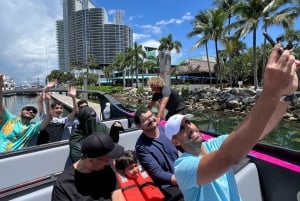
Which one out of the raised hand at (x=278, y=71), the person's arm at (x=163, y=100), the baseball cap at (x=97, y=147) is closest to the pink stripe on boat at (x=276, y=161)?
the baseball cap at (x=97, y=147)

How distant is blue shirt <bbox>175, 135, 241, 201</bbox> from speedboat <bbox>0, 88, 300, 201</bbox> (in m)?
0.82

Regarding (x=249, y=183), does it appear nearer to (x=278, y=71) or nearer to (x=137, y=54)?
(x=278, y=71)

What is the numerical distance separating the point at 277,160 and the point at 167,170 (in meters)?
1.04

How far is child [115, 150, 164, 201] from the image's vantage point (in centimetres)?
252

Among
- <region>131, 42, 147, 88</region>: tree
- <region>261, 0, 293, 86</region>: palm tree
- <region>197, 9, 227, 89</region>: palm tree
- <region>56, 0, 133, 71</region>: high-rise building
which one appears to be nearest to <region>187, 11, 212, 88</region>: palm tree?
<region>197, 9, 227, 89</region>: palm tree

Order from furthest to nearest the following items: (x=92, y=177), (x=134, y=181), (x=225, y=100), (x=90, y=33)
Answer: (x=90, y=33) → (x=225, y=100) → (x=134, y=181) → (x=92, y=177)

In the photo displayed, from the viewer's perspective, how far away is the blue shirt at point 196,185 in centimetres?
155

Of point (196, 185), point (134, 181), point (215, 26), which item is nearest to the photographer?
point (196, 185)

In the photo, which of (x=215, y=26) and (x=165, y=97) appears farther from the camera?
(x=215, y=26)

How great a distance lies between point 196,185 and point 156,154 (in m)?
1.71

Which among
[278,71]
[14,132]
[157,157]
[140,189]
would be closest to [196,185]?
[278,71]

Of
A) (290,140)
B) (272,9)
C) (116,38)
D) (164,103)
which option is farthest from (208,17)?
(116,38)

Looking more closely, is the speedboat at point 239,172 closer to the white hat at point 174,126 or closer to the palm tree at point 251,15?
the white hat at point 174,126

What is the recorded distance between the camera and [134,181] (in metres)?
2.84
